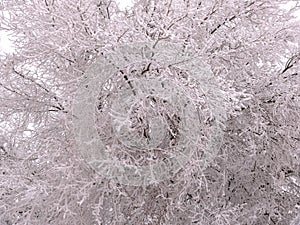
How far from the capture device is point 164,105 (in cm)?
545

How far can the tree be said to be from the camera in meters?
5.32

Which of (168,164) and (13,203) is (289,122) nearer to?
(168,164)

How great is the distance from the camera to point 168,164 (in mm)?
5523

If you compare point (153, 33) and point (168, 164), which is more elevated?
point (153, 33)

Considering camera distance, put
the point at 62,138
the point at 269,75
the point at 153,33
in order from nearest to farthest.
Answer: the point at 153,33 → the point at 62,138 → the point at 269,75

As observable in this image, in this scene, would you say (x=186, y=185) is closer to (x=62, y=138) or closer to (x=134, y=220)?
(x=134, y=220)

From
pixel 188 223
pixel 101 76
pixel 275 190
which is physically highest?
pixel 101 76

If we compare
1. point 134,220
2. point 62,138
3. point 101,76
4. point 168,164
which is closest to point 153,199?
point 134,220

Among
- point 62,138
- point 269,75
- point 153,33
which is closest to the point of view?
point 153,33

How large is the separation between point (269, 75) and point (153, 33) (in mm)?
1782

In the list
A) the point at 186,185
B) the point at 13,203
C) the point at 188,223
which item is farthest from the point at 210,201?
the point at 13,203

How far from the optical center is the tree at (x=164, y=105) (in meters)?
5.32

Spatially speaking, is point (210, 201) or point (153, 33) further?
point (210, 201)

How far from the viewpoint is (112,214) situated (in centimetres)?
600
